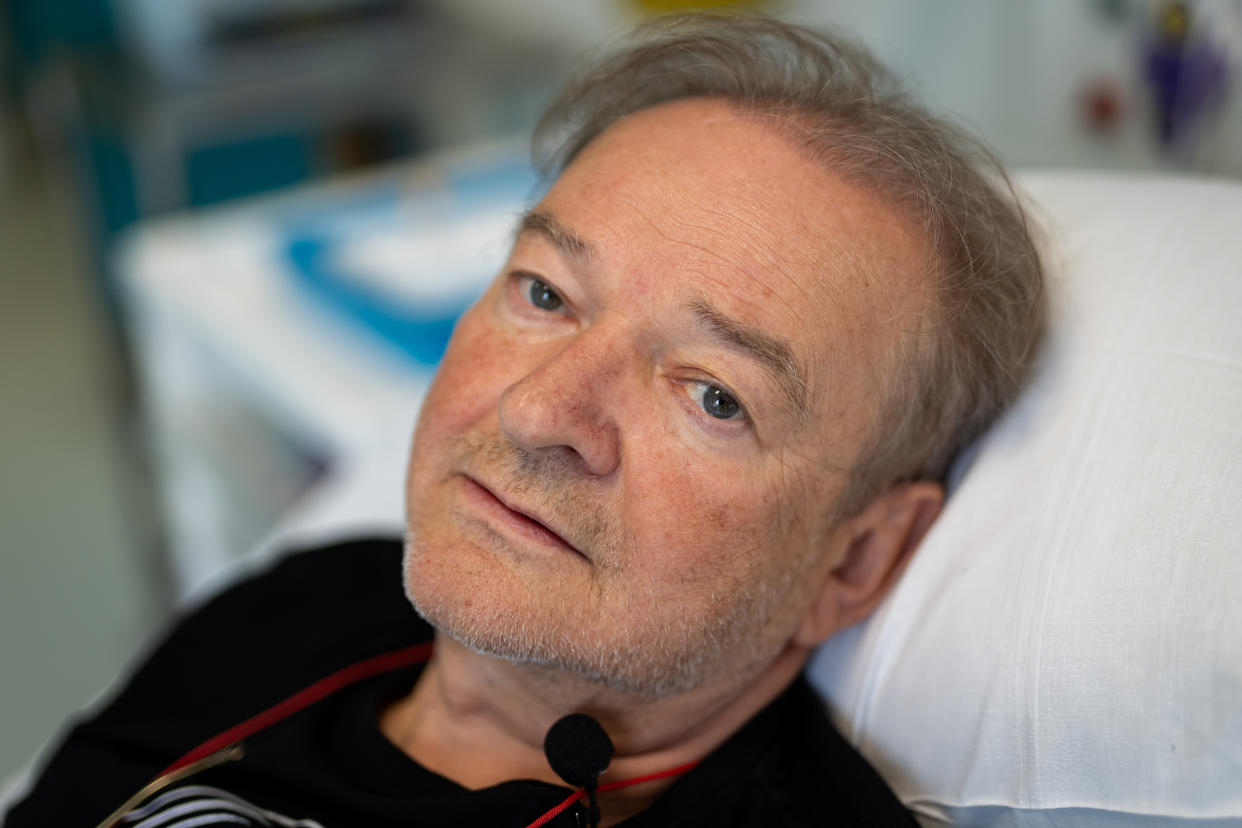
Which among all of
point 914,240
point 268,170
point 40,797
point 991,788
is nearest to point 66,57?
point 268,170

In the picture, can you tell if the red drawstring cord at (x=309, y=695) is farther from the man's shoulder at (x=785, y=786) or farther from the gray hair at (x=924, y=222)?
the gray hair at (x=924, y=222)

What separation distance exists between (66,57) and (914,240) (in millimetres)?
2959

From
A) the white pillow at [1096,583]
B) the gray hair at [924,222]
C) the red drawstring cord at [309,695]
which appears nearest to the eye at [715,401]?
the gray hair at [924,222]

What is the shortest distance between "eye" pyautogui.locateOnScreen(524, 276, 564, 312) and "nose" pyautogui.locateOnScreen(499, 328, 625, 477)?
0.10m

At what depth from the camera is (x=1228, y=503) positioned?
785mm

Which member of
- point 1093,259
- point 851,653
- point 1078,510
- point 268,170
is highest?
point 1093,259

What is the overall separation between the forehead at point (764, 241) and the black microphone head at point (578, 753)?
319mm

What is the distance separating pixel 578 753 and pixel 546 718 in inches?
3.9

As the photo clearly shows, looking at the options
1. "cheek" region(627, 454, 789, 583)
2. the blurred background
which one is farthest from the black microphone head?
the blurred background

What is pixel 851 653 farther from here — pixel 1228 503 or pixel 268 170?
pixel 268 170

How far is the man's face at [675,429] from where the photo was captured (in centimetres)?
82

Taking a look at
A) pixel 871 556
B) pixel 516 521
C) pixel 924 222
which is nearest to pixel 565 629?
pixel 516 521

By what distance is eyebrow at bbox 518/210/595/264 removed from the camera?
894 mm

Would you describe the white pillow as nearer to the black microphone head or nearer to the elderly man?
the elderly man
